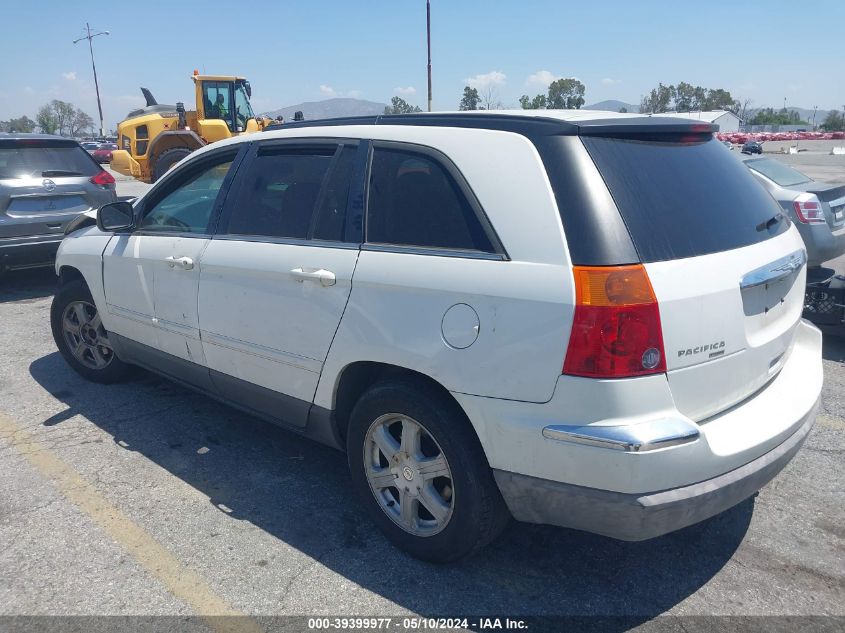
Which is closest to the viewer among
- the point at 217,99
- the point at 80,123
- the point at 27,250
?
the point at 27,250

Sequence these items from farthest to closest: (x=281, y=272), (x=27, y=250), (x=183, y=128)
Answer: (x=183, y=128) → (x=27, y=250) → (x=281, y=272)

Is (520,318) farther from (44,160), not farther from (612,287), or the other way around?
(44,160)

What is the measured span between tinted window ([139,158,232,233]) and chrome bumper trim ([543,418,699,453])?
7.85 feet

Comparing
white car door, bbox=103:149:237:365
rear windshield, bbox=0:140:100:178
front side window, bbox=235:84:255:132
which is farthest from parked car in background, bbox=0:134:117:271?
front side window, bbox=235:84:255:132

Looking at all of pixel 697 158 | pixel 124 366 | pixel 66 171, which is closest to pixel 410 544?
pixel 697 158

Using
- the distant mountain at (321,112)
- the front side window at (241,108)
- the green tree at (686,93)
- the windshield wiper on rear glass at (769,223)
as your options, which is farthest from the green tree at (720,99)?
the windshield wiper on rear glass at (769,223)

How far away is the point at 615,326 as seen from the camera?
7.09 ft

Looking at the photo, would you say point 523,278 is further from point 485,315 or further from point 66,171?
point 66,171

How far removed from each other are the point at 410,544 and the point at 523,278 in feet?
4.24

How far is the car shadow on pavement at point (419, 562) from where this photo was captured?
2.61 m

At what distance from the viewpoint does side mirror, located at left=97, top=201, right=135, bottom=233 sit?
4.12m

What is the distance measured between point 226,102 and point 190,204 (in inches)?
635

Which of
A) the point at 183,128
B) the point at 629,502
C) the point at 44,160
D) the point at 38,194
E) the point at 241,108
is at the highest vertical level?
the point at 241,108

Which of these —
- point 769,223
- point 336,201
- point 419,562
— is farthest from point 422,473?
point 769,223
